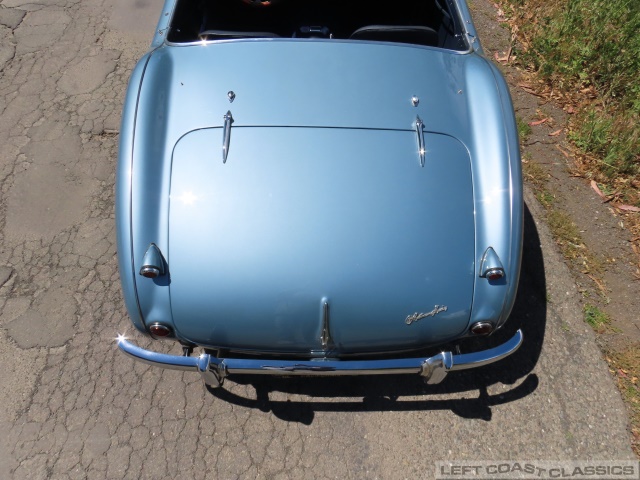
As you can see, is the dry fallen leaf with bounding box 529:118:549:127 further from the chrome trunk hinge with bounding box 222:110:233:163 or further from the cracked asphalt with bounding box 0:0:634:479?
the chrome trunk hinge with bounding box 222:110:233:163

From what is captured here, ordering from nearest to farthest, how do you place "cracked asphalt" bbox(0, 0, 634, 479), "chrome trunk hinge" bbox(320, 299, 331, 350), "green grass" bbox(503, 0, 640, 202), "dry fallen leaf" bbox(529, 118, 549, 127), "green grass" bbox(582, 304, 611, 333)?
"chrome trunk hinge" bbox(320, 299, 331, 350), "cracked asphalt" bbox(0, 0, 634, 479), "green grass" bbox(582, 304, 611, 333), "green grass" bbox(503, 0, 640, 202), "dry fallen leaf" bbox(529, 118, 549, 127)

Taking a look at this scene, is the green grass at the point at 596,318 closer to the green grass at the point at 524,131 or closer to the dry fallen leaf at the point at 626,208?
the dry fallen leaf at the point at 626,208

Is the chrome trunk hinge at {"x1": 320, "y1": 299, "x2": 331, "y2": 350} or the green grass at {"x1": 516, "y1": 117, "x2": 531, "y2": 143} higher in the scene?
the chrome trunk hinge at {"x1": 320, "y1": 299, "x2": 331, "y2": 350}

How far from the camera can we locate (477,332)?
234 centimetres

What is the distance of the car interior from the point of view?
3.27 meters

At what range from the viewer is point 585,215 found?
12.5ft

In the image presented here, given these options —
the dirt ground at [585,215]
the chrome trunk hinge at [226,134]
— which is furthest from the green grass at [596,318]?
the chrome trunk hinge at [226,134]

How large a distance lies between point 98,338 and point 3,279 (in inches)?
35.4

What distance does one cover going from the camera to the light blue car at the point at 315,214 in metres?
2.19

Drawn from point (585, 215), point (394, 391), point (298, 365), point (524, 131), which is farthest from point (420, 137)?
point (524, 131)

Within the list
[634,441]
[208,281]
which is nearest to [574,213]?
[634,441]

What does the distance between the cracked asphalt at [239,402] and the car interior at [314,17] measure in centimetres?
160

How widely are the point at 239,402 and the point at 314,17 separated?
113 inches

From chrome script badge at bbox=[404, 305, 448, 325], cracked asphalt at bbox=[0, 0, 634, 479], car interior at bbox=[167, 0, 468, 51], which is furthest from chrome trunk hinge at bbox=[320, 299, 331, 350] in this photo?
car interior at bbox=[167, 0, 468, 51]
